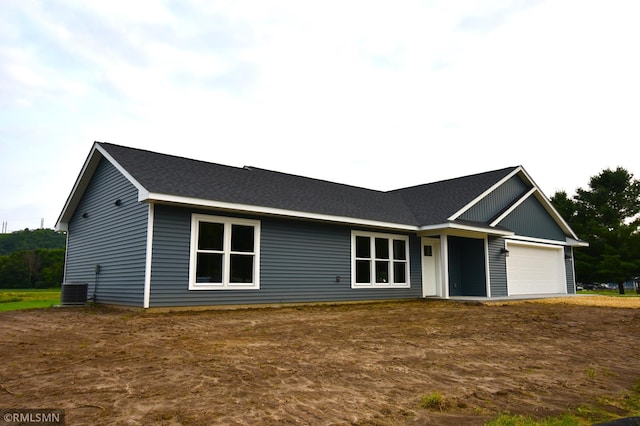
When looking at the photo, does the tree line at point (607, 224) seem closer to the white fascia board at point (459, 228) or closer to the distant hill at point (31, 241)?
the white fascia board at point (459, 228)

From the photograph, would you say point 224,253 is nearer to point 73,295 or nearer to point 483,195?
point 73,295

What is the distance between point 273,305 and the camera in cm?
1148

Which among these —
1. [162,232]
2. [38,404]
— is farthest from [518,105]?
[38,404]

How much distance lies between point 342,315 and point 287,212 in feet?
10.3

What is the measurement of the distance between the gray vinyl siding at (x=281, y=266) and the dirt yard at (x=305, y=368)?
119 cm

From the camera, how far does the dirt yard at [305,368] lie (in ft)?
11.1

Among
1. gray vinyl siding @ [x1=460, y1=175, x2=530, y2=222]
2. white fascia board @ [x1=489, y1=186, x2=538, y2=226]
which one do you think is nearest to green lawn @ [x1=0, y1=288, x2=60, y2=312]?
gray vinyl siding @ [x1=460, y1=175, x2=530, y2=222]

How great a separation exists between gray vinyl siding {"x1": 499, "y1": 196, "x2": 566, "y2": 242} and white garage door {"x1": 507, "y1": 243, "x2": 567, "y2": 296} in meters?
0.59

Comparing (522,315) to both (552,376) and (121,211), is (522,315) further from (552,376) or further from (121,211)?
(121,211)

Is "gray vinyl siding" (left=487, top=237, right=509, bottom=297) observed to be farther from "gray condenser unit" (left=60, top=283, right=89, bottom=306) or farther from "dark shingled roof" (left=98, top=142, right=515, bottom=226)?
"gray condenser unit" (left=60, top=283, right=89, bottom=306)

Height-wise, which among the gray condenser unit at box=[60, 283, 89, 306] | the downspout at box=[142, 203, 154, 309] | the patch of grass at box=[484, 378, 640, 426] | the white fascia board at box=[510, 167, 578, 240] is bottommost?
the patch of grass at box=[484, 378, 640, 426]

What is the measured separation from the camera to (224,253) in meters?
10.7

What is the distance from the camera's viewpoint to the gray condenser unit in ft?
37.5

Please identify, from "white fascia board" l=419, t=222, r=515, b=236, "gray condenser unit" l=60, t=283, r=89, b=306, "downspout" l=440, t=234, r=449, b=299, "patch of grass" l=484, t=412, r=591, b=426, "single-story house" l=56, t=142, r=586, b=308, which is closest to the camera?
"patch of grass" l=484, t=412, r=591, b=426
